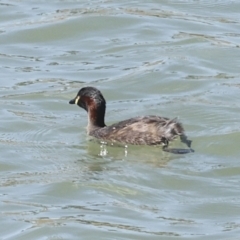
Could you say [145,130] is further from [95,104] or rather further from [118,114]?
[118,114]

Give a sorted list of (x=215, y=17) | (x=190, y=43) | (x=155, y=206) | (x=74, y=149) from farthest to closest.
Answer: (x=215, y=17)
(x=190, y=43)
(x=74, y=149)
(x=155, y=206)

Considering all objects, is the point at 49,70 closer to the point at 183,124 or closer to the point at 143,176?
the point at 183,124

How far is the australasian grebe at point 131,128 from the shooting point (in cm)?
1176

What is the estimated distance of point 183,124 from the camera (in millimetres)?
12602

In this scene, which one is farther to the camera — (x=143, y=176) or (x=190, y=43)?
(x=190, y=43)

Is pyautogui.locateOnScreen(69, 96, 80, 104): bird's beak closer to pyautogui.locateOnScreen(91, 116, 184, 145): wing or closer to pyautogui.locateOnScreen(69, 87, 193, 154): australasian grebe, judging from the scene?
pyautogui.locateOnScreen(69, 87, 193, 154): australasian grebe

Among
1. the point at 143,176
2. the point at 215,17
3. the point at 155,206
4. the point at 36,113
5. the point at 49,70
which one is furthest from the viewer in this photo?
the point at 215,17

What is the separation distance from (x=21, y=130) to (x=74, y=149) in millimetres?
961

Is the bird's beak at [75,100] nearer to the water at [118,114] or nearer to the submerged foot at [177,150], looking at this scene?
the water at [118,114]

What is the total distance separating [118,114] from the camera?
43.4ft

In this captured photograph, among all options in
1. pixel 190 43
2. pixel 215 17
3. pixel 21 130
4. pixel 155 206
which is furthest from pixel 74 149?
pixel 215 17

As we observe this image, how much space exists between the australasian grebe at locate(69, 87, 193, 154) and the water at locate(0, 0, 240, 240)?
13cm

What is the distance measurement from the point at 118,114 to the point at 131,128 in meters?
1.28

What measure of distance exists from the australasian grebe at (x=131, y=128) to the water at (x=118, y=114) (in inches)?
4.9
